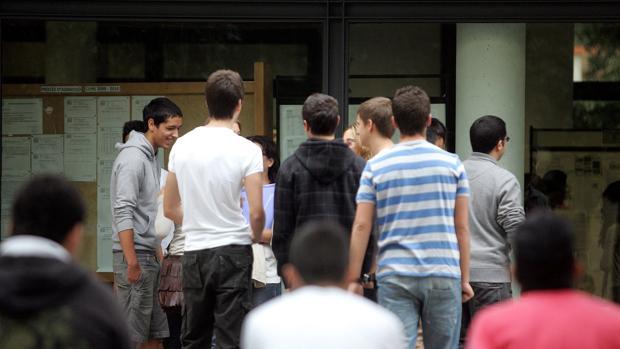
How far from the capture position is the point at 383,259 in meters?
6.43

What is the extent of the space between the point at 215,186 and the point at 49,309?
9.78ft

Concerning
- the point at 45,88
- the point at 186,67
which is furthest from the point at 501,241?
the point at 45,88

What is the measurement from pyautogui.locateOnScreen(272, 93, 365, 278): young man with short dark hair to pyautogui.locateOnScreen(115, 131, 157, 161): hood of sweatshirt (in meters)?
1.83

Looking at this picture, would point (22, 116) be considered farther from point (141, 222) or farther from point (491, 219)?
point (491, 219)

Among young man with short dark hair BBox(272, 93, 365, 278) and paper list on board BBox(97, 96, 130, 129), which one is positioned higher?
paper list on board BBox(97, 96, 130, 129)

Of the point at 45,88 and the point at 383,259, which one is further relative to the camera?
the point at 45,88

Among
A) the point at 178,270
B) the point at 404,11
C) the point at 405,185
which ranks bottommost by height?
the point at 178,270

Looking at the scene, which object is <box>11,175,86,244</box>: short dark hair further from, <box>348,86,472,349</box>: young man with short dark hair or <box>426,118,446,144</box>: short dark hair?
<box>426,118,446,144</box>: short dark hair

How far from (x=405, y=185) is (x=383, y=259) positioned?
435 millimetres

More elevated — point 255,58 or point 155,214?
point 255,58

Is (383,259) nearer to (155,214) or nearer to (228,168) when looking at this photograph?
(228,168)

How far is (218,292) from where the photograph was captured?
22.2 ft

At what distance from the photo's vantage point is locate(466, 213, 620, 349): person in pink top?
153 inches

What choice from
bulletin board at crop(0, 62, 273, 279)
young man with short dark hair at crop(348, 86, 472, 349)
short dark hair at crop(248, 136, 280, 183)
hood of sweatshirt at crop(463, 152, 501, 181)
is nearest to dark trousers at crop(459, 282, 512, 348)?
hood of sweatshirt at crop(463, 152, 501, 181)
